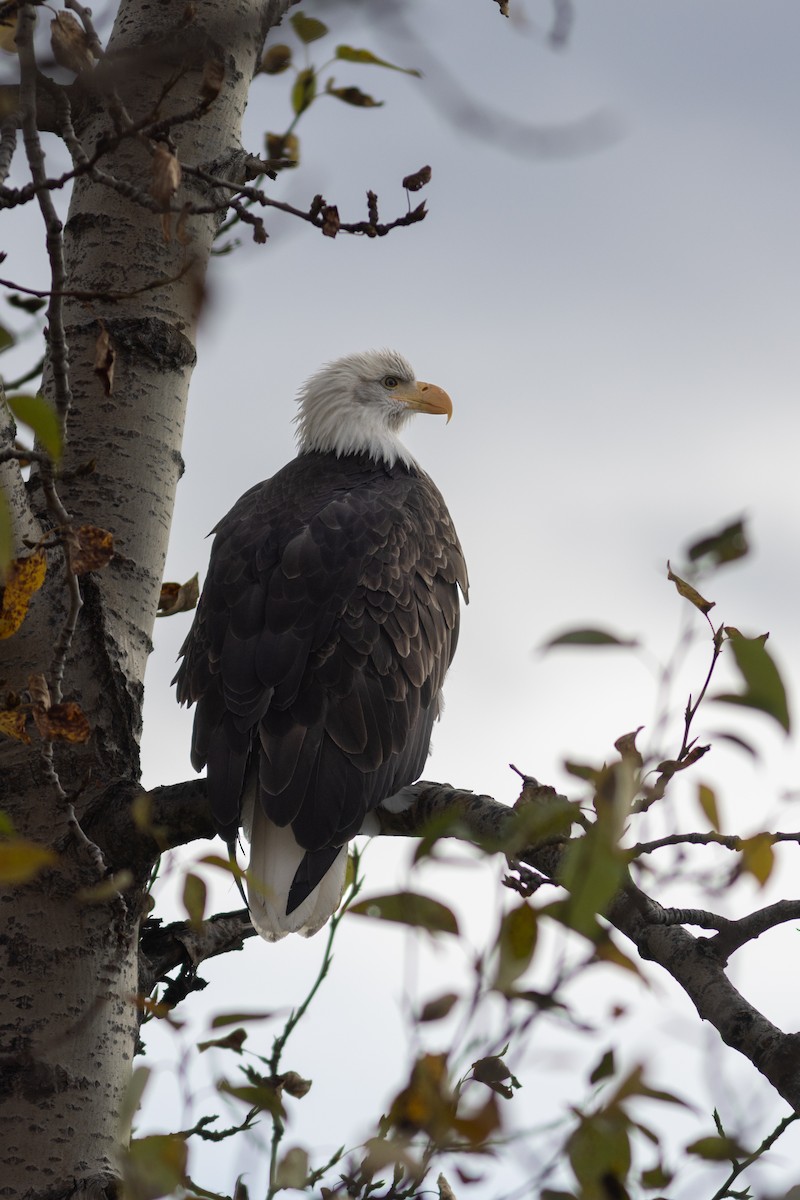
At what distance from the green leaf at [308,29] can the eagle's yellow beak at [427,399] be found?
13.5ft

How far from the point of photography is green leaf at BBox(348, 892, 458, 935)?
1.54 m

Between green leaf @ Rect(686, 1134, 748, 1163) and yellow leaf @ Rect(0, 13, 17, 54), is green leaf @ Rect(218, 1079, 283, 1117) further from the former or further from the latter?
yellow leaf @ Rect(0, 13, 17, 54)

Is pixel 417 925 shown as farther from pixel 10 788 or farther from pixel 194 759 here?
pixel 194 759

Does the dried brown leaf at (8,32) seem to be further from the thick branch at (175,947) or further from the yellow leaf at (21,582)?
the thick branch at (175,947)

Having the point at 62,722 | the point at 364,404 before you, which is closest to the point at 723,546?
the point at 62,722

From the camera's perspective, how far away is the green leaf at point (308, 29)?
7.67 feet

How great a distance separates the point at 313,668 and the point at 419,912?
2439 millimetres

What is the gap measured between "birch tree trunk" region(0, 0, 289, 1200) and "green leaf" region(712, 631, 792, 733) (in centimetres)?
130

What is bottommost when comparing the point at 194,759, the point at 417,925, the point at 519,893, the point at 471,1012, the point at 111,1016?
the point at 471,1012

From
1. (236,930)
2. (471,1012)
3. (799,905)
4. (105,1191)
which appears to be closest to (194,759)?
(236,930)

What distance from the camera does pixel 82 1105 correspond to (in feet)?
9.92

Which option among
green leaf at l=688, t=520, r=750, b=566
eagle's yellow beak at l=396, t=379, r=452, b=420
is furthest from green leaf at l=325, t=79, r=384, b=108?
eagle's yellow beak at l=396, t=379, r=452, b=420

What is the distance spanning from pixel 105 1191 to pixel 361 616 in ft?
5.91

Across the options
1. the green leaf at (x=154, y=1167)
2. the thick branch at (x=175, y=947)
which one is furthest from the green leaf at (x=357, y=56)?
the thick branch at (x=175, y=947)
